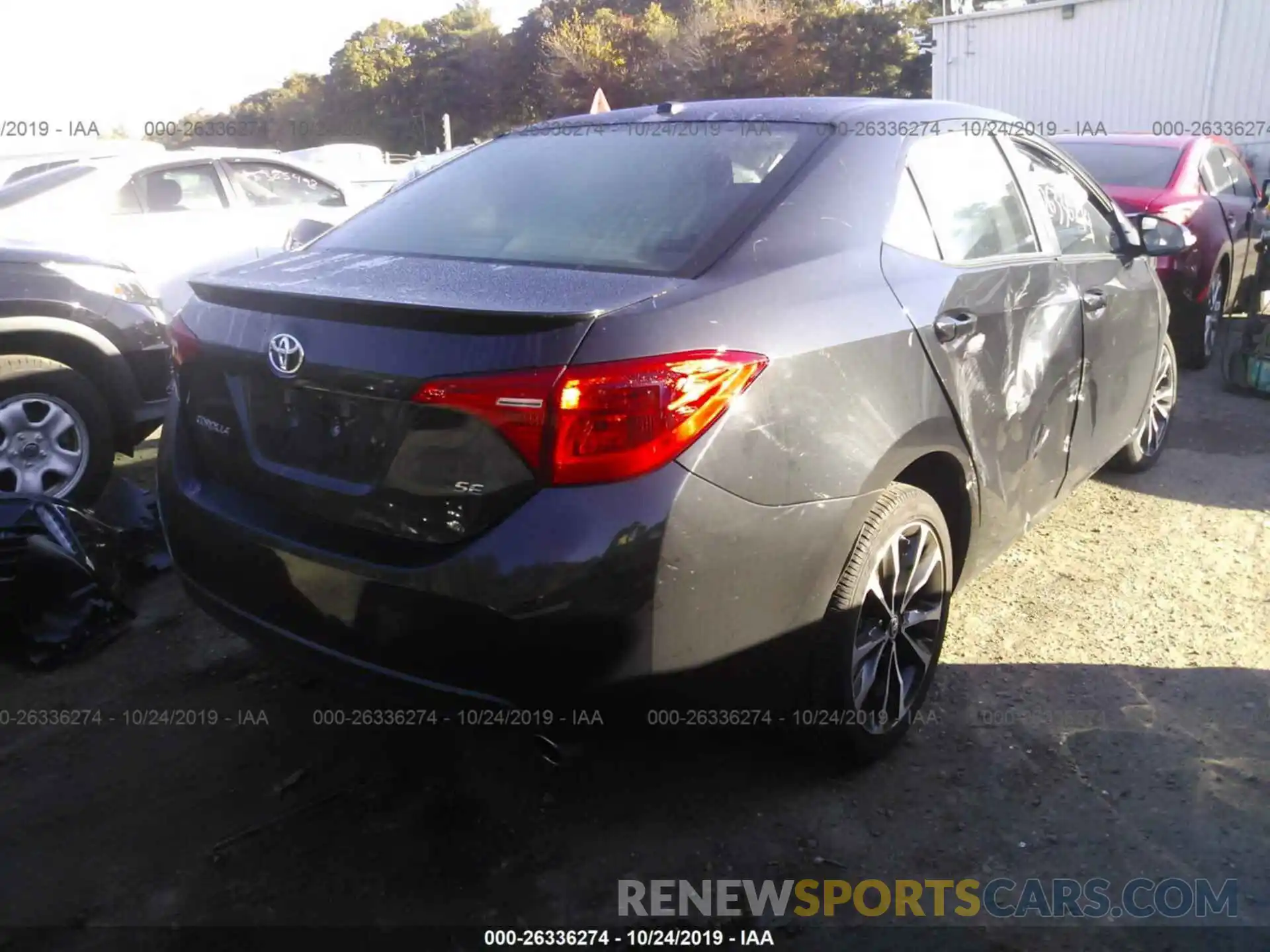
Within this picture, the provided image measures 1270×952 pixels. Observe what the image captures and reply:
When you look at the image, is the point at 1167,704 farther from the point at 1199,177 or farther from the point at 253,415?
the point at 1199,177

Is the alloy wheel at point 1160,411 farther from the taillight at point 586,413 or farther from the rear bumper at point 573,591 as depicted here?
the taillight at point 586,413

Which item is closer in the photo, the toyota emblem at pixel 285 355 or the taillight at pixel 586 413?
the taillight at pixel 586 413

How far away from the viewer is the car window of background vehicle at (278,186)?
7.45m

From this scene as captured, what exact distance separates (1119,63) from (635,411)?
17583 millimetres

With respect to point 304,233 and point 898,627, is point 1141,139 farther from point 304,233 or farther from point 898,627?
point 304,233

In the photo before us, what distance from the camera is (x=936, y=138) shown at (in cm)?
301

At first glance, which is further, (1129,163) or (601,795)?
(1129,163)

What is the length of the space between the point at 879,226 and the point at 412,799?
1894 mm

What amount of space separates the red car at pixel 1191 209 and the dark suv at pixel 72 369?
5950 mm

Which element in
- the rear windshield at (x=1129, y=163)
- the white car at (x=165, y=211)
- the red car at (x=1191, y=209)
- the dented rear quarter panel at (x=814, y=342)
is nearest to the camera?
the dented rear quarter panel at (x=814, y=342)

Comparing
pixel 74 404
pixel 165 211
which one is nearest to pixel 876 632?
pixel 74 404

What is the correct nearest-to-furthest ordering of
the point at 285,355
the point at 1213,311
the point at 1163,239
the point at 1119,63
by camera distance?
1. the point at 285,355
2. the point at 1163,239
3. the point at 1213,311
4. the point at 1119,63

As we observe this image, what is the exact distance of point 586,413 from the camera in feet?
6.38

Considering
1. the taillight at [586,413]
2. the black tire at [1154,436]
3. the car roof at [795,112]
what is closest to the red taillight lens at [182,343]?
the taillight at [586,413]
